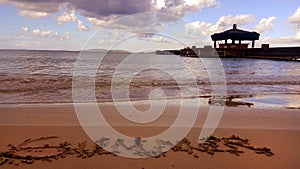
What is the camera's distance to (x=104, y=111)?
6.71m

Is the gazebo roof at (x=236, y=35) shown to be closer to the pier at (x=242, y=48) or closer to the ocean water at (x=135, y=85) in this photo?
the pier at (x=242, y=48)

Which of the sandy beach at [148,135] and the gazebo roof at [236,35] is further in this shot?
the gazebo roof at [236,35]

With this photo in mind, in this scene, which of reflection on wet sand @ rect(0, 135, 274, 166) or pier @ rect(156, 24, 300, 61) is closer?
reflection on wet sand @ rect(0, 135, 274, 166)

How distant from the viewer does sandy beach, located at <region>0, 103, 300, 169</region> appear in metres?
3.39

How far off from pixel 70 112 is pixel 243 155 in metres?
4.48

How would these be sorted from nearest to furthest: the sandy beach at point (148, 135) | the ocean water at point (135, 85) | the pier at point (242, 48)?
1. the sandy beach at point (148, 135)
2. the ocean water at point (135, 85)
3. the pier at point (242, 48)

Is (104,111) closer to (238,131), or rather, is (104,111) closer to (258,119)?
(238,131)

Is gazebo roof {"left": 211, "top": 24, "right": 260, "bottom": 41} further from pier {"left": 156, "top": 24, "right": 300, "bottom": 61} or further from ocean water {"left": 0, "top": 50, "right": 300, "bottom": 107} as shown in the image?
ocean water {"left": 0, "top": 50, "right": 300, "bottom": 107}

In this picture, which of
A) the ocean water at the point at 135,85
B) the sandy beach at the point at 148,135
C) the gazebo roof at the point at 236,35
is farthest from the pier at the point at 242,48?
the sandy beach at the point at 148,135

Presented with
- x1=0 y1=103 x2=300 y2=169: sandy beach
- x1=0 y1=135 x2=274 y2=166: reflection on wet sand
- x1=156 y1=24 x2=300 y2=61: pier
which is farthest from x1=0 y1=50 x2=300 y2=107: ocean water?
x1=156 y1=24 x2=300 y2=61: pier

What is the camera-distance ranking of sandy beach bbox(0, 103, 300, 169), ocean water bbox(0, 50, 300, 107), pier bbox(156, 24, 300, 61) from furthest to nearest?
1. pier bbox(156, 24, 300, 61)
2. ocean water bbox(0, 50, 300, 107)
3. sandy beach bbox(0, 103, 300, 169)

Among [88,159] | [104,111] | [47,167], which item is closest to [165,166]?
[88,159]

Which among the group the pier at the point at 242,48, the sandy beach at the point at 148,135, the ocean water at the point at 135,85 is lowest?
the sandy beach at the point at 148,135

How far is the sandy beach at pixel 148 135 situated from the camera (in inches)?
133
